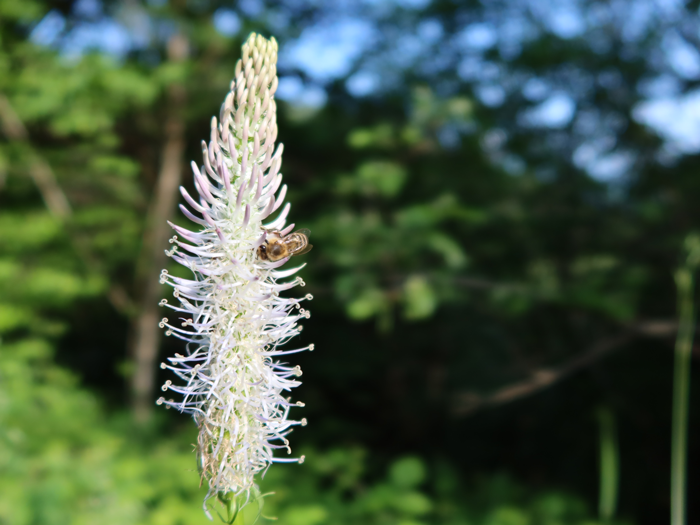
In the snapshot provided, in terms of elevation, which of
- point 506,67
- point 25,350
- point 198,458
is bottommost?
point 198,458

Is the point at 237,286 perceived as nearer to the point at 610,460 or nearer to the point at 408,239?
the point at 408,239

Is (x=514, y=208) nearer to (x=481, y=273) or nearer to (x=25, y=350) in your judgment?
(x=481, y=273)

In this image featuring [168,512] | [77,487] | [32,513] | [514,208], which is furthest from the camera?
[514,208]

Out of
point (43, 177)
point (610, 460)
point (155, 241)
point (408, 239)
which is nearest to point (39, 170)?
point (43, 177)

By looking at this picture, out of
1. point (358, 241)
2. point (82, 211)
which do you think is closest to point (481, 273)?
point (358, 241)

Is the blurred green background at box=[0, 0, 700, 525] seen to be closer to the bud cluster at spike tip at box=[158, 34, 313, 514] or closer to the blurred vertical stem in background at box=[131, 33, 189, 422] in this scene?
the blurred vertical stem in background at box=[131, 33, 189, 422]
